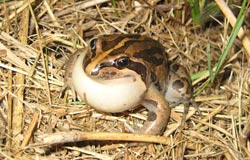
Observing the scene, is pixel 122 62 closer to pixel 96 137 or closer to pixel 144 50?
pixel 144 50

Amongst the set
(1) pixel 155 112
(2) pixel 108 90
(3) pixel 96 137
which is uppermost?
(2) pixel 108 90

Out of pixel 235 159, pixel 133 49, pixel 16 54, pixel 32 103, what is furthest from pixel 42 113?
pixel 235 159

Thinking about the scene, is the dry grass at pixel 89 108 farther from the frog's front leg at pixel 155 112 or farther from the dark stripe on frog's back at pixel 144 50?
the dark stripe on frog's back at pixel 144 50

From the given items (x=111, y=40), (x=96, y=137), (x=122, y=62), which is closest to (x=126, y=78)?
(x=122, y=62)

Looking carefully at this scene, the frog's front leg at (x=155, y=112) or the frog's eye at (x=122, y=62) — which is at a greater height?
the frog's eye at (x=122, y=62)

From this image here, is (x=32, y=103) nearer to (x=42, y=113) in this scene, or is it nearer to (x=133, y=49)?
(x=42, y=113)

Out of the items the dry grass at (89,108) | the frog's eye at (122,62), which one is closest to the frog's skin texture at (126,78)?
the frog's eye at (122,62)

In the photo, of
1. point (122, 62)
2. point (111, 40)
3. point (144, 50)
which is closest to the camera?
point (122, 62)
